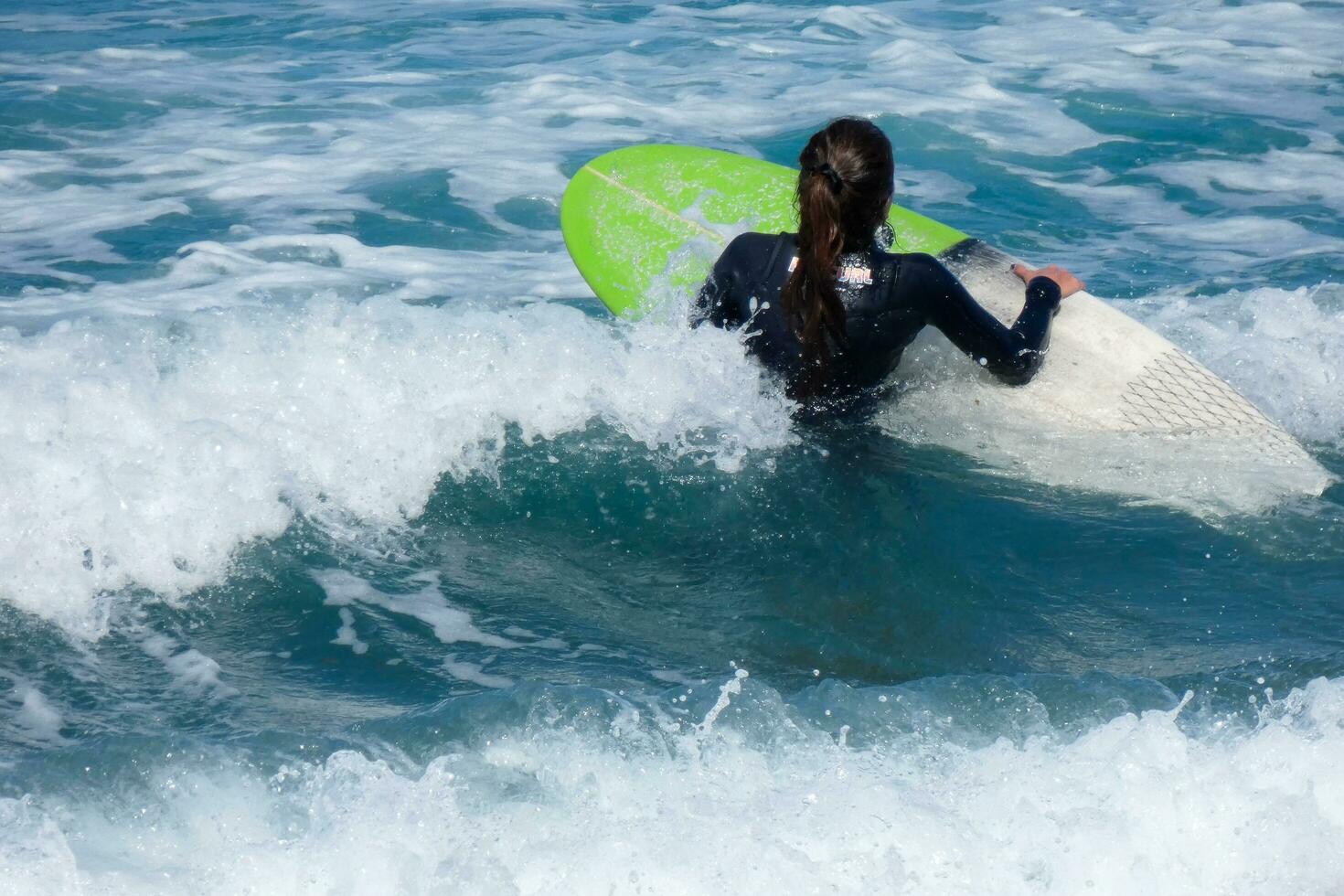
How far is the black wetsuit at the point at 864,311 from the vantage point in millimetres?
3525

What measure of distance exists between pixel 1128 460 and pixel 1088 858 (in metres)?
1.91

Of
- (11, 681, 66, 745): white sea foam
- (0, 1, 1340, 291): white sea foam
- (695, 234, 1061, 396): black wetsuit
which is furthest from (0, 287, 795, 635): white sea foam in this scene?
(0, 1, 1340, 291): white sea foam

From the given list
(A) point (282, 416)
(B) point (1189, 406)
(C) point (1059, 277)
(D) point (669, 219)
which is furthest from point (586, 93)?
(B) point (1189, 406)

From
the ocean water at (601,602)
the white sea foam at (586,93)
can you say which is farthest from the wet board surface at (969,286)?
the white sea foam at (586,93)

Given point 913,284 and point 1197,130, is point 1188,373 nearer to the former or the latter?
point 913,284

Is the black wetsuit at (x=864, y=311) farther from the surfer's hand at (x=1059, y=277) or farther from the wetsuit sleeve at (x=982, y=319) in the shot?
the surfer's hand at (x=1059, y=277)

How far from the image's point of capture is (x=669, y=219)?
4762 mm

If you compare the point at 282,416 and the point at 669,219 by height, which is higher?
the point at 669,219

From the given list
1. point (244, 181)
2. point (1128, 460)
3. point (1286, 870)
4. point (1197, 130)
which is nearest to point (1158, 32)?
point (1197, 130)

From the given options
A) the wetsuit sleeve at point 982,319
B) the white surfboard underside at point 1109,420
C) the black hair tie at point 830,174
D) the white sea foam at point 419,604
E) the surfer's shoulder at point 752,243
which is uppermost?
A: the black hair tie at point 830,174

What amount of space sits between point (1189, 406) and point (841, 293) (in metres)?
1.44

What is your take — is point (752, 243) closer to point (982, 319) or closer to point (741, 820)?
point (982, 319)

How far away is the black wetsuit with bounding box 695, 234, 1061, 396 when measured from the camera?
3525mm

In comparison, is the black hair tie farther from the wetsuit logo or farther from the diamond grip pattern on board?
the diamond grip pattern on board
